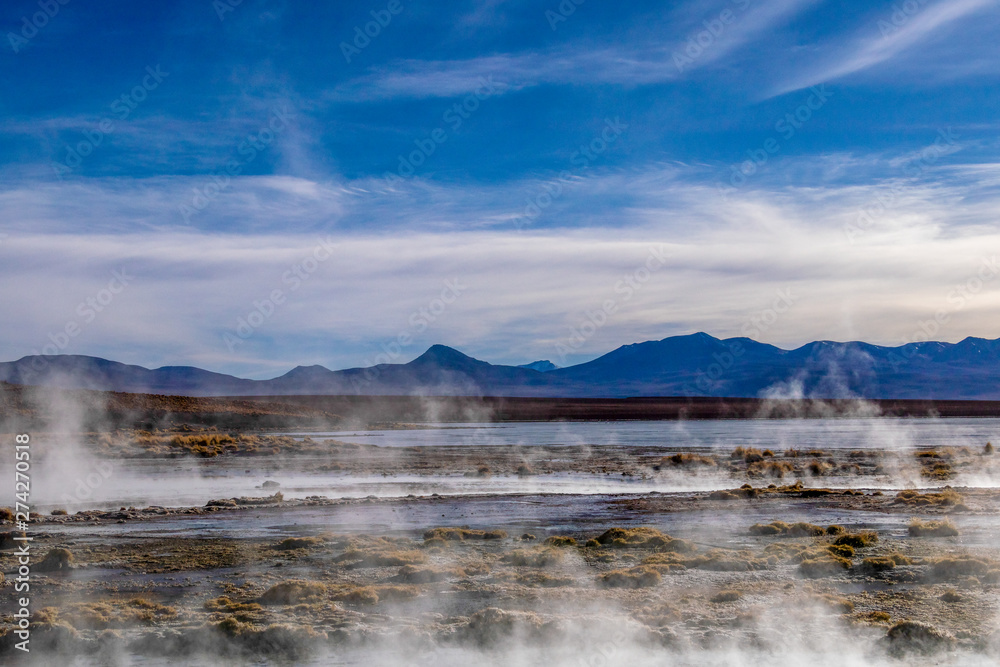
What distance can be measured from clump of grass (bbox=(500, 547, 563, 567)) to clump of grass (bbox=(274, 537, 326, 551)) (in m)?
4.68

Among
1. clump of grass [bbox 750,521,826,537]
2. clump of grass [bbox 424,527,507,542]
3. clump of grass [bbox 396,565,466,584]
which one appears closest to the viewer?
clump of grass [bbox 396,565,466,584]

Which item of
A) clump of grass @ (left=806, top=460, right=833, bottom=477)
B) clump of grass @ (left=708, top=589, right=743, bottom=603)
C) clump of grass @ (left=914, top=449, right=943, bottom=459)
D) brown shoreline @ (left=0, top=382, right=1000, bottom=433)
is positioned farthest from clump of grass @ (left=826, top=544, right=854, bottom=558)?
brown shoreline @ (left=0, top=382, right=1000, bottom=433)

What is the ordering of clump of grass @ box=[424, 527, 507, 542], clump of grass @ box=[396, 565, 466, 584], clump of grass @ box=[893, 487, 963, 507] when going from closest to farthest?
clump of grass @ box=[396, 565, 466, 584], clump of grass @ box=[424, 527, 507, 542], clump of grass @ box=[893, 487, 963, 507]

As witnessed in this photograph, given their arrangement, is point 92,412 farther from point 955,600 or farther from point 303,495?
point 955,600

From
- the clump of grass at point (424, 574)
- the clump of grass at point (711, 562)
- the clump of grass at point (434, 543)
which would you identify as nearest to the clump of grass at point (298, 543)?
the clump of grass at point (434, 543)

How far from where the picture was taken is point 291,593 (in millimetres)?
14812

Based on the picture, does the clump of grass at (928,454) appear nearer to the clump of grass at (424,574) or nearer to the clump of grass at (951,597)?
the clump of grass at (951,597)

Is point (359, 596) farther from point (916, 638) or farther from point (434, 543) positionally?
point (916, 638)

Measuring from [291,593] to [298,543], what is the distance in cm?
528

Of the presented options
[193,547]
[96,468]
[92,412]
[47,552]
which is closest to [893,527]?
[193,547]

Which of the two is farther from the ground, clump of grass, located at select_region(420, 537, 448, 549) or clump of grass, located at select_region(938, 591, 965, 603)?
clump of grass, located at select_region(420, 537, 448, 549)

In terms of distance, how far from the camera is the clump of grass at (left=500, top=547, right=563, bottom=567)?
17828mm

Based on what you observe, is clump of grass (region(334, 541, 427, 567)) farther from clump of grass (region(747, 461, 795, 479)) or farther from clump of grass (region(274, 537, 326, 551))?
clump of grass (region(747, 461, 795, 479))

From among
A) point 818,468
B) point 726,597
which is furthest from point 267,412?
point 726,597
